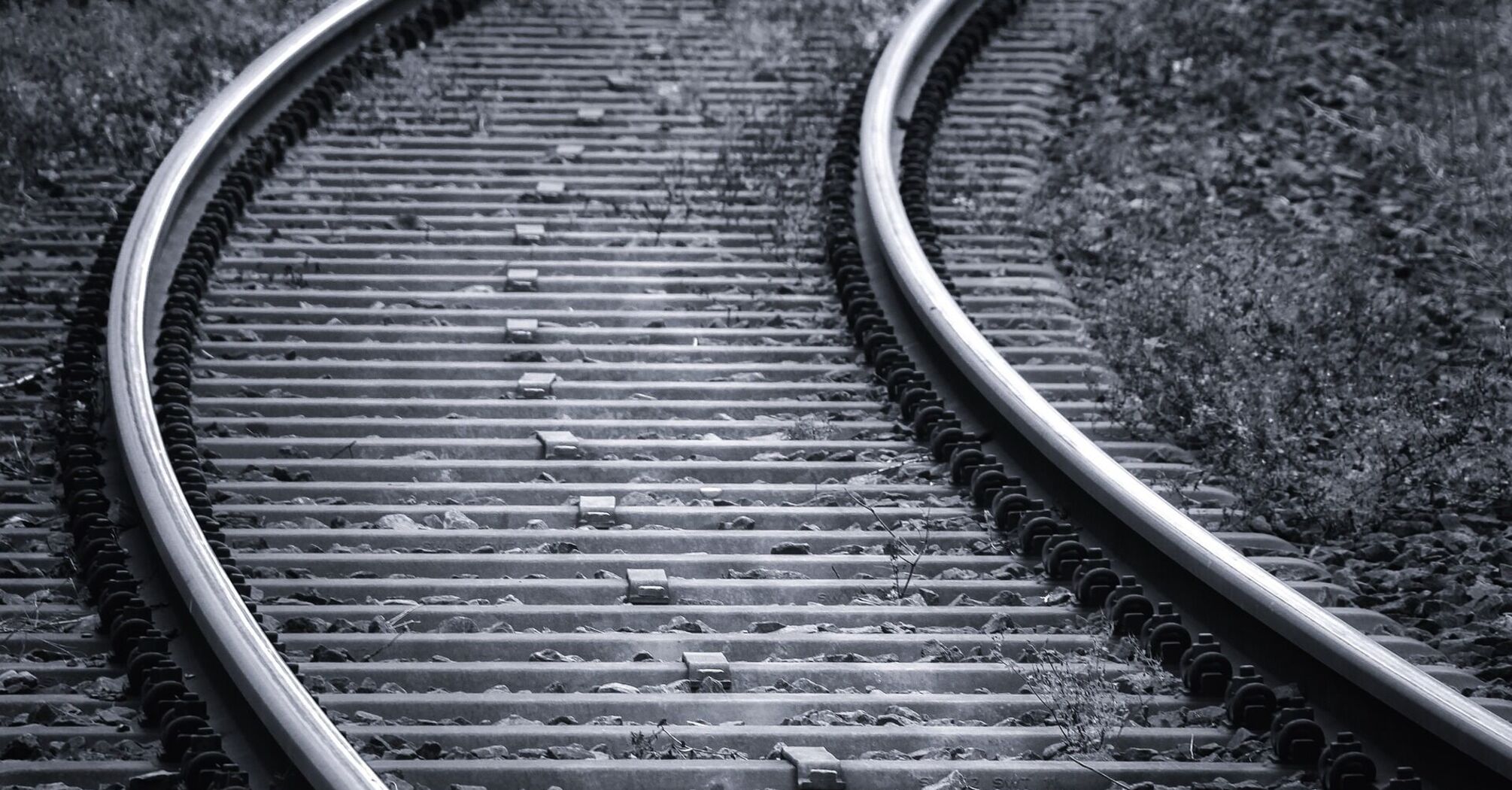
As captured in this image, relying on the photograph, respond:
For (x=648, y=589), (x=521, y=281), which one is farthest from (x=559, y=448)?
(x=521, y=281)

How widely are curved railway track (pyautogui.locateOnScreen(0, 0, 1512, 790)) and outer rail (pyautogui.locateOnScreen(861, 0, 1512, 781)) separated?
0.02 meters

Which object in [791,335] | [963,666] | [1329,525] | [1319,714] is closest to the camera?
[1319,714]

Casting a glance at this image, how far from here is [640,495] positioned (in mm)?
5020

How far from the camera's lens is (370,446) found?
5.32 metres

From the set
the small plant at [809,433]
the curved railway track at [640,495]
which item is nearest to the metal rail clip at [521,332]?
the curved railway track at [640,495]

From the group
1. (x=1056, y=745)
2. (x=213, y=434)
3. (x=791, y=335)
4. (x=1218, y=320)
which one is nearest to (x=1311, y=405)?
(x=1218, y=320)

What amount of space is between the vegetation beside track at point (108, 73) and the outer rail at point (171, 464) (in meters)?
0.49

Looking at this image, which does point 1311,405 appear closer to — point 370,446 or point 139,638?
point 370,446

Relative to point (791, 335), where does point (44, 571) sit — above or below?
below

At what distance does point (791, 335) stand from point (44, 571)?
2.87 m

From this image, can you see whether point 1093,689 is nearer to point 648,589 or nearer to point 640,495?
point 648,589

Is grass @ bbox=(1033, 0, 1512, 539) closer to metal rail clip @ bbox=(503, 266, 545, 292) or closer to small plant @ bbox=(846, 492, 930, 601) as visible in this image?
small plant @ bbox=(846, 492, 930, 601)

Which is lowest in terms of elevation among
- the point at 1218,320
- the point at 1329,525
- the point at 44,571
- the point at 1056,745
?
the point at 44,571

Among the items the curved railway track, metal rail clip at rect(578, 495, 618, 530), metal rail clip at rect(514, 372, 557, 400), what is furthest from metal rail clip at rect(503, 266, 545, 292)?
metal rail clip at rect(578, 495, 618, 530)
